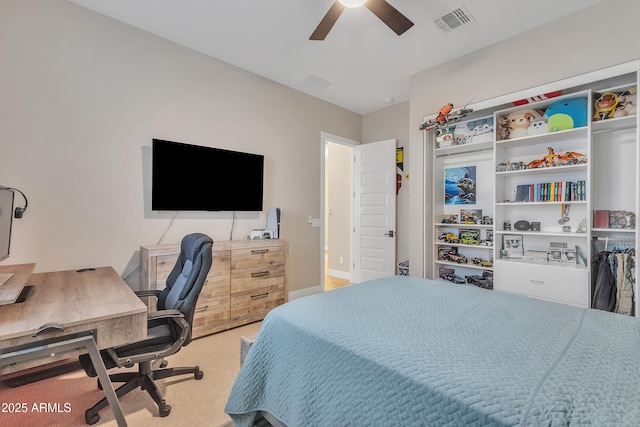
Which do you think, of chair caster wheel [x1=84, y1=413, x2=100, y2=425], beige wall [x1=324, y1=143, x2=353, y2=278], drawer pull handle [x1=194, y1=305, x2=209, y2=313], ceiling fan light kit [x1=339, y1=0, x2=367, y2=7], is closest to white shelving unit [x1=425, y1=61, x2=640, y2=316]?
ceiling fan light kit [x1=339, y1=0, x2=367, y2=7]

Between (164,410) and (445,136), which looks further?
(445,136)

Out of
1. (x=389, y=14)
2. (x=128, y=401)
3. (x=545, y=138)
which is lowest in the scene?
(x=128, y=401)

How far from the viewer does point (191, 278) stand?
1.83 meters

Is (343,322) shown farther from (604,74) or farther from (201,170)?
(604,74)

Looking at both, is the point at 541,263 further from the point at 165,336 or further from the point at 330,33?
the point at 165,336

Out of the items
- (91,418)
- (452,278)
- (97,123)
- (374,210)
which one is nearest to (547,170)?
(452,278)

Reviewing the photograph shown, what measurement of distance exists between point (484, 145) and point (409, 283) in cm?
211

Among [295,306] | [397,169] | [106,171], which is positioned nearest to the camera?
[295,306]

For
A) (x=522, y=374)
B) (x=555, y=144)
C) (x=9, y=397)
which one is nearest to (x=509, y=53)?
(x=555, y=144)

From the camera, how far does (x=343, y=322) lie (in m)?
1.35

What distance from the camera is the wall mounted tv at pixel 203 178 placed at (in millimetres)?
2875

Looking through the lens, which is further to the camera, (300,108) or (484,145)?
(300,108)

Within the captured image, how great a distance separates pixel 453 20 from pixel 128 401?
12.5ft

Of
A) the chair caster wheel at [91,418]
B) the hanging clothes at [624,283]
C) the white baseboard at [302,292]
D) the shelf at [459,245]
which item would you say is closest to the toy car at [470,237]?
the shelf at [459,245]
